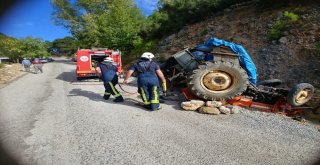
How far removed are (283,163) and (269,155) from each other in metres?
0.26

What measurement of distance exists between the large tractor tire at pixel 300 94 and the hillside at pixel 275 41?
4.30ft

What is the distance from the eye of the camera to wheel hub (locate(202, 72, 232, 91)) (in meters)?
6.81

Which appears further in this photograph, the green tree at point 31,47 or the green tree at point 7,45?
the green tree at point 31,47

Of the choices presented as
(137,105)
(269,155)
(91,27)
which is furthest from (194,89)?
(91,27)

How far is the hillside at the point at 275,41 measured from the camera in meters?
8.51

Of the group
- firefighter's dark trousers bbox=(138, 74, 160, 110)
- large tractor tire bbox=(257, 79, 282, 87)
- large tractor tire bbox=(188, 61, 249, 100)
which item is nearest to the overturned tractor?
large tractor tire bbox=(188, 61, 249, 100)

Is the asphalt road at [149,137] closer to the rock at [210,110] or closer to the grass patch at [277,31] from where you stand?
the rock at [210,110]

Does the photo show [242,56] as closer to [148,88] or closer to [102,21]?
[148,88]

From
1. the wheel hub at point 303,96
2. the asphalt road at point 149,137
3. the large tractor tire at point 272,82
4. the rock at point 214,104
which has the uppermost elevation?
the large tractor tire at point 272,82

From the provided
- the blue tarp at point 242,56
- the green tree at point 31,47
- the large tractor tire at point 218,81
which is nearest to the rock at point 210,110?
the large tractor tire at point 218,81

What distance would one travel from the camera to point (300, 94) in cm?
649

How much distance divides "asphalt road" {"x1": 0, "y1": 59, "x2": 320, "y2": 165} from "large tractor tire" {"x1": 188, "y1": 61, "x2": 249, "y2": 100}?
27.7 inches

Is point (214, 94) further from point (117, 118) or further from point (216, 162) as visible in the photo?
point (216, 162)

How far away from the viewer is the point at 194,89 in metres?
6.73
